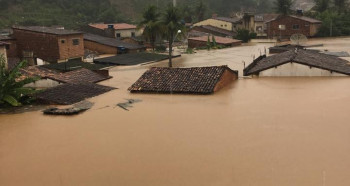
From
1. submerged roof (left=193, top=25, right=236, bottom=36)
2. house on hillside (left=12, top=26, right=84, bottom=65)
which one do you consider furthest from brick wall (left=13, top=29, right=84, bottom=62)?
submerged roof (left=193, top=25, right=236, bottom=36)

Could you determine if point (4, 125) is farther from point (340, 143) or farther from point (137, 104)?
point (340, 143)

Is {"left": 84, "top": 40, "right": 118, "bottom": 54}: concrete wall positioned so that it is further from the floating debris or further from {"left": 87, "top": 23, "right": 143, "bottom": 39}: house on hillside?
the floating debris

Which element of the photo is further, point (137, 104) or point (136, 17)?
point (136, 17)

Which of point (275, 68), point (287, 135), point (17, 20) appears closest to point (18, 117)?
point (287, 135)

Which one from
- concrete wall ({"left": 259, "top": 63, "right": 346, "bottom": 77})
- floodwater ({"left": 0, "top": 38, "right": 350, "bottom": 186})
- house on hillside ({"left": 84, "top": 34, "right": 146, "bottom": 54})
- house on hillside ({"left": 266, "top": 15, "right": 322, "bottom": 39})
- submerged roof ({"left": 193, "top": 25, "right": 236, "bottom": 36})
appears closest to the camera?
floodwater ({"left": 0, "top": 38, "right": 350, "bottom": 186})

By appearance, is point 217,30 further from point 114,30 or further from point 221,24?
point 114,30
